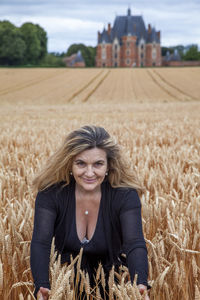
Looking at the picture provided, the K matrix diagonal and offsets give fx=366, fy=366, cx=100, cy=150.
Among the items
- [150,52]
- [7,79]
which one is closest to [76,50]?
[150,52]

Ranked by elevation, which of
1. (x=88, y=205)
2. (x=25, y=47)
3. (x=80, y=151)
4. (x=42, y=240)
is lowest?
(x=42, y=240)

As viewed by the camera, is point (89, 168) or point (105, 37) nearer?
point (89, 168)

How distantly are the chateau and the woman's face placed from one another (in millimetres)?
99106

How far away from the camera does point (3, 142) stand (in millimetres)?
6086

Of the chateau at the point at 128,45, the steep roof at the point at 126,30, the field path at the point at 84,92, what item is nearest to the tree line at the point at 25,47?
the chateau at the point at 128,45

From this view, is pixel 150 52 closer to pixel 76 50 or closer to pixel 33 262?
pixel 76 50

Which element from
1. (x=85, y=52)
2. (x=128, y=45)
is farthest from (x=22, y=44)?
(x=85, y=52)

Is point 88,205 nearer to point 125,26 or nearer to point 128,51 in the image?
point 128,51

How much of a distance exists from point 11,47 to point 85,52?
3883cm

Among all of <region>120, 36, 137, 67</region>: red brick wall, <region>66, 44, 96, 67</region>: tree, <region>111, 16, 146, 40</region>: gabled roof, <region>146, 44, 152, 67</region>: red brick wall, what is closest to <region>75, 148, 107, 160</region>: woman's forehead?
<region>120, 36, 137, 67</region>: red brick wall

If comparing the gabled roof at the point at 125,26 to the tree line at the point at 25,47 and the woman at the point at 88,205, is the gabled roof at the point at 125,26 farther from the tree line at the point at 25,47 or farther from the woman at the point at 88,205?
the woman at the point at 88,205

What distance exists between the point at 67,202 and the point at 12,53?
71.1 meters

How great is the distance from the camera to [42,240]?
71.2 inches

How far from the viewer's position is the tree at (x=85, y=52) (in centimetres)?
10100
